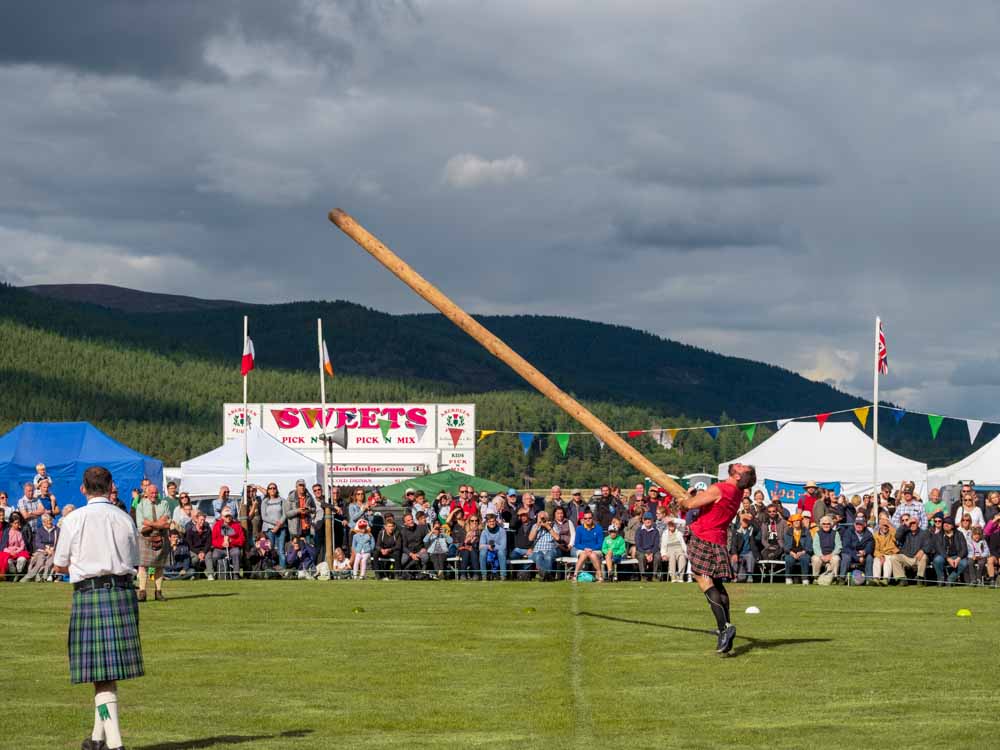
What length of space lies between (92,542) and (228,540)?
14.9m

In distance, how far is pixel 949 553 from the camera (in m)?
19.8

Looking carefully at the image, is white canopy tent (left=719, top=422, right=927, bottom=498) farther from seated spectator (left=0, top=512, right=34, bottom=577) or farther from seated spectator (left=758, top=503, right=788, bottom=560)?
seated spectator (left=0, top=512, right=34, bottom=577)

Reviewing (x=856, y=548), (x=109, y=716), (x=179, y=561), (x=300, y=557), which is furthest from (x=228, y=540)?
(x=109, y=716)

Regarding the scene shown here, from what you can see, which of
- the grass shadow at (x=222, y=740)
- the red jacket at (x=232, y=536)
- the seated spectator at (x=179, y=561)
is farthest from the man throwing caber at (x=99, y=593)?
the red jacket at (x=232, y=536)

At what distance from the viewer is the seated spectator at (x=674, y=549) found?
20344mm

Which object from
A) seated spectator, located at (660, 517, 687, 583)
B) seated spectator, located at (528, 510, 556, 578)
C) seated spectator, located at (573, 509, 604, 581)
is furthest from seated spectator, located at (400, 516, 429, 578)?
seated spectator, located at (660, 517, 687, 583)

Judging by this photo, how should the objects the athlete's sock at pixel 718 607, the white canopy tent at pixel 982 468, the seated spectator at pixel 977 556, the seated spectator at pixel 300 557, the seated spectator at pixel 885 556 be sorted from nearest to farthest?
the athlete's sock at pixel 718 607 → the seated spectator at pixel 977 556 → the seated spectator at pixel 885 556 → the seated spectator at pixel 300 557 → the white canopy tent at pixel 982 468

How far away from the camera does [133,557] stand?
638 centimetres

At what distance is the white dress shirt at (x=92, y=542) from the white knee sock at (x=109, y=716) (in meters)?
0.52

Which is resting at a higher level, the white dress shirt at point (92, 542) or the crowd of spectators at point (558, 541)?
the white dress shirt at point (92, 542)

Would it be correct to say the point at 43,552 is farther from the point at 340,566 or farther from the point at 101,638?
the point at 101,638

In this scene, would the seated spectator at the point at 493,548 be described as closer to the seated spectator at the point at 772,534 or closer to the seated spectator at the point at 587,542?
the seated spectator at the point at 587,542

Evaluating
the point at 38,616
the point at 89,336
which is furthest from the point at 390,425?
the point at 89,336

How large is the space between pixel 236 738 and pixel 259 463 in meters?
20.6
